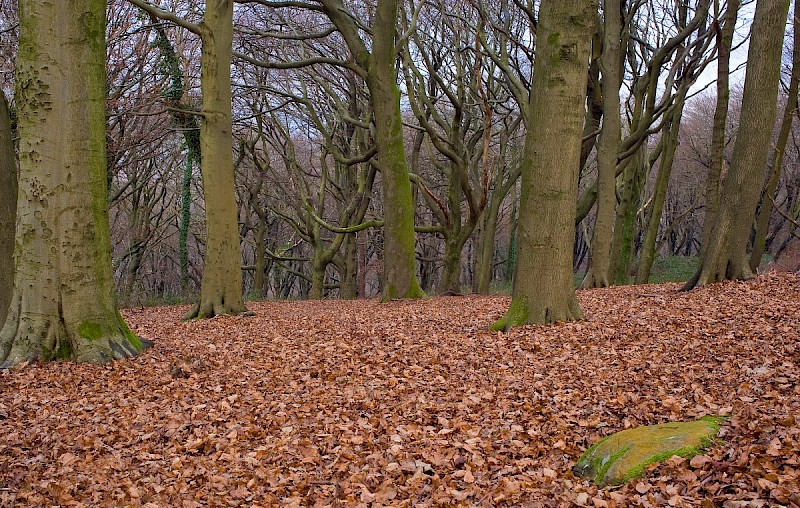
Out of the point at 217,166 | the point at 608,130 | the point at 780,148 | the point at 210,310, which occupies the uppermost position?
the point at 608,130

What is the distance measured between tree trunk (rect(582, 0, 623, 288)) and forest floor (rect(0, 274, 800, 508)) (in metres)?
5.24

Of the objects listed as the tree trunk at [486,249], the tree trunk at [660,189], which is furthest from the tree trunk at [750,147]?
the tree trunk at [486,249]

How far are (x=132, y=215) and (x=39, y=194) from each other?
17.2 m

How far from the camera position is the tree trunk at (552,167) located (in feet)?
24.5

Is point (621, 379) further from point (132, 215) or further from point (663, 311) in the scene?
point (132, 215)

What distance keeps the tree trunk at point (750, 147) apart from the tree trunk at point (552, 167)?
10.5 feet

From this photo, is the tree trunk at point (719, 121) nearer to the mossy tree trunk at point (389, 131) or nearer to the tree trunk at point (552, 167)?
the tree trunk at point (552, 167)

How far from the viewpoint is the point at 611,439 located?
13.5ft

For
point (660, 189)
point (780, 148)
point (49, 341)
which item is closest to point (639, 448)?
point (49, 341)

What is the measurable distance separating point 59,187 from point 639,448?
6336 mm

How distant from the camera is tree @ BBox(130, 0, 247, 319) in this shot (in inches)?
416

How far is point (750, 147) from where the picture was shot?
9242 millimetres

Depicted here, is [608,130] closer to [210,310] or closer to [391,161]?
[391,161]

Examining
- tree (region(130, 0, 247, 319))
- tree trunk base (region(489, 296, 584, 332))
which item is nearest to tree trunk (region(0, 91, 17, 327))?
tree (region(130, 0, 247, 319))
